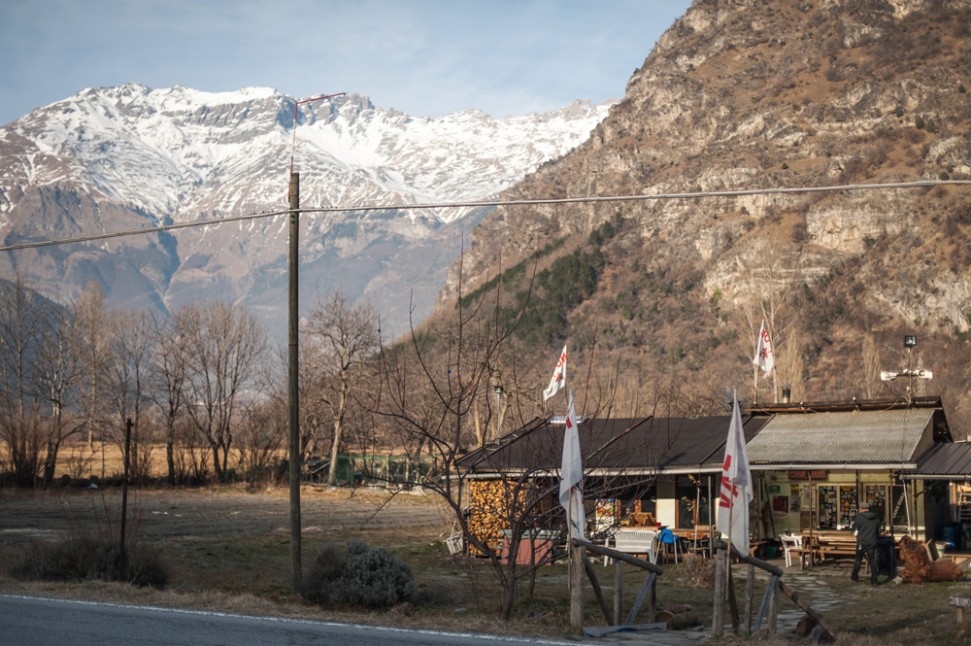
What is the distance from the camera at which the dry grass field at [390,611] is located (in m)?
15.3

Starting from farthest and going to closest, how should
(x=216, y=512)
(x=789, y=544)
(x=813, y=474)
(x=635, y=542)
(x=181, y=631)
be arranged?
(x=216, y=512) → (x=813, y=474) → (x=789, y=544) → (x=635, y=542) → (x=181, y=631)

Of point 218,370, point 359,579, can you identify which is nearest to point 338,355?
point 218,370

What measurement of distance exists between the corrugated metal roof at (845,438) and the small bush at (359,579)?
14034 millimetres

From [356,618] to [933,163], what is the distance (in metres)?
114

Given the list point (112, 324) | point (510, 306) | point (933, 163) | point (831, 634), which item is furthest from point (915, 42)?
point (831, 634)

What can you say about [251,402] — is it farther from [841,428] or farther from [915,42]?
[915,42]

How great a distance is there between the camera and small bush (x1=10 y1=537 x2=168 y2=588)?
1830cm

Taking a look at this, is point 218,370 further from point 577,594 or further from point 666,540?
point 577,594

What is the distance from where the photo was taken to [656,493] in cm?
3036

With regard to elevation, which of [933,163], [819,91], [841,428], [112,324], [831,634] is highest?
[819,91]

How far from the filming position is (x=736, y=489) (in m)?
13.4

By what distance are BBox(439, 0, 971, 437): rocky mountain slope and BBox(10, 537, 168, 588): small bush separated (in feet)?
174

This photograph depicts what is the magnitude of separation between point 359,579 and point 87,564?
17.6 ft

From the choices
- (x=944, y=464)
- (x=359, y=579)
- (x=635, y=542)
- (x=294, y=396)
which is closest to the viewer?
(x=359, y=579)
